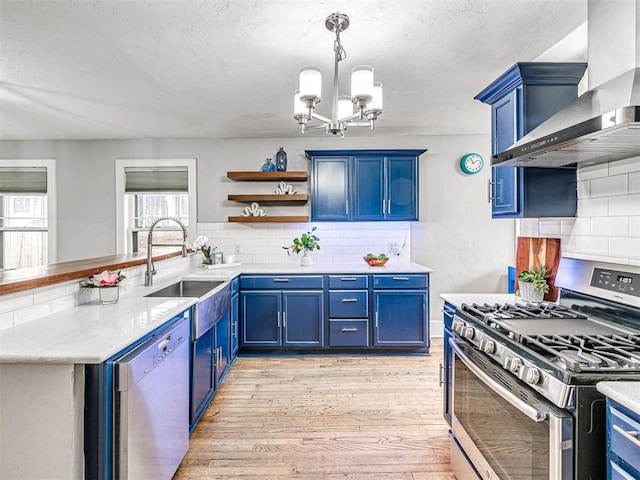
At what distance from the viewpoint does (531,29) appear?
6.91 feet

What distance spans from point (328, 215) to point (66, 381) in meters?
3.18

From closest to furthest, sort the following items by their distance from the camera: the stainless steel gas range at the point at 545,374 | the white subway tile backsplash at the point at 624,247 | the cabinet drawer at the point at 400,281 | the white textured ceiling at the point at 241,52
→ the stainless steel gas range at the point at 545,374 → the white subway tile backsplash at the point at 624,247 → the white textured ceiling at the point at 241,52 → the cabinet drawer at the point at 400,281

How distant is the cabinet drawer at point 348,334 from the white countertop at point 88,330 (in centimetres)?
187

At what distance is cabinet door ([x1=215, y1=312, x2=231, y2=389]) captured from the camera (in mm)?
2891

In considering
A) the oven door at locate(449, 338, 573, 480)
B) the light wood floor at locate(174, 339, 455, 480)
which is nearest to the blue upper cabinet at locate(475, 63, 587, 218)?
the oven door at locate(449, 338, 573, 480)

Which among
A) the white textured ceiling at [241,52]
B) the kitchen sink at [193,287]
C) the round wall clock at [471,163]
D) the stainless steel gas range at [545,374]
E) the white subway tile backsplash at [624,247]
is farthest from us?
the round wall clock at [471,163]

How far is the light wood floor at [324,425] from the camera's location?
81.2 inches

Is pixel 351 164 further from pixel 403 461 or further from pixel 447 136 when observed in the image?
pixel 403 461

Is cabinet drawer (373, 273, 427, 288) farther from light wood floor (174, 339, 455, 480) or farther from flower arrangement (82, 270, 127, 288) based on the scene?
flower arrangement (82, 270, 127, 288)

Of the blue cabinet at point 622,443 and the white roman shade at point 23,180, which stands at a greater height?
the white roman shade at point 23,180

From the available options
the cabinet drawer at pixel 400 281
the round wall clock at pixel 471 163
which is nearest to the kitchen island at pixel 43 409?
the cabinet drawer at pixel 400 281

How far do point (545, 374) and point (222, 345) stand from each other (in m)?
2.48

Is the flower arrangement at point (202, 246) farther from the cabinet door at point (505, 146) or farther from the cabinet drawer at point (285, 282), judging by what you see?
the cabinet door at point (505, 146)

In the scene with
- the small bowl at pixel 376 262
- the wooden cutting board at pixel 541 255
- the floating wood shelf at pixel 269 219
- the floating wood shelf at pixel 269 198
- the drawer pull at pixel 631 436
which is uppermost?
the floating wood shelf at pixel 269 198
